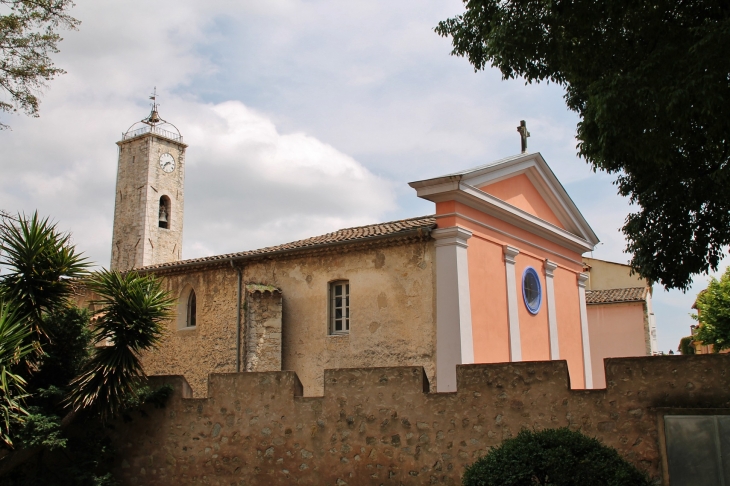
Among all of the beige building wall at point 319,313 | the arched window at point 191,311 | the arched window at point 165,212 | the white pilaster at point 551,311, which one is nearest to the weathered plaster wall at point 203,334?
the beige building wall at point 319,313

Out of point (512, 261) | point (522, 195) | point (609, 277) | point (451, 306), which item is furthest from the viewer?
point (609, 277)

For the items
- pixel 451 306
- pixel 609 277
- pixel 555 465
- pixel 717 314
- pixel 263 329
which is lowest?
pixel 555 465

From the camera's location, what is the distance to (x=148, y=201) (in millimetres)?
48344

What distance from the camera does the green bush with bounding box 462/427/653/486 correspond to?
6984 mm

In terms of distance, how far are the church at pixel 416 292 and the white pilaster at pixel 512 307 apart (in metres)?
0.05

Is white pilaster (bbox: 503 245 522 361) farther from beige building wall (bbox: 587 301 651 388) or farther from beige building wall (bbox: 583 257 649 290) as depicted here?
beige building wall (bbox: 583 257 649 290)

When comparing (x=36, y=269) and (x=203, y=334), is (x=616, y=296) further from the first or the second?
(x=36, y=269)

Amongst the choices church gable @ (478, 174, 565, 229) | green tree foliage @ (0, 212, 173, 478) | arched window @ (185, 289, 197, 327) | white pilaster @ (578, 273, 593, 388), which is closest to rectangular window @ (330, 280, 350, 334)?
church gable @ (478, 174, 565, 229)

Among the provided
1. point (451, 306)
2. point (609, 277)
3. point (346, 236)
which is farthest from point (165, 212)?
point (451, 306)

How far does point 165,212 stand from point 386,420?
4280 centimetres

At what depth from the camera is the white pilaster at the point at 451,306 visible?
15.7m

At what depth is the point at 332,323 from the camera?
1788 cm

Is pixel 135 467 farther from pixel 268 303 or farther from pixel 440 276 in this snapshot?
pixel 440 276

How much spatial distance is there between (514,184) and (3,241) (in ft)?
43.9
